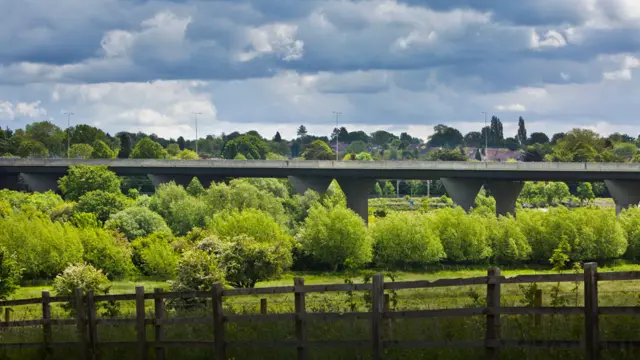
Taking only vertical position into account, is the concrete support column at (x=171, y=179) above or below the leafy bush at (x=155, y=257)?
above

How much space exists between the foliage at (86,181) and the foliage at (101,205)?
50.7ft

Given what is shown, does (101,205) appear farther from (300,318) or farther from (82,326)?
(300,318)

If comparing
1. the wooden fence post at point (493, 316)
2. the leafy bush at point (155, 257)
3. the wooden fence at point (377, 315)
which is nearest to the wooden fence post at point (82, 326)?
the wooden fence at point (377, 315)

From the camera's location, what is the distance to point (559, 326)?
2209 cm

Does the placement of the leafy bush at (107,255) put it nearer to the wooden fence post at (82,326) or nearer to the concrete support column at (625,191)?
the concrete support column at (625,191)

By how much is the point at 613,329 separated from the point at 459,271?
7962 cm

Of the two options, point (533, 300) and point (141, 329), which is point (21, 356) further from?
point (533, 300)

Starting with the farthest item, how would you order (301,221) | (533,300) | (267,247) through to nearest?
(301,221)
(267,247)
(533,300)

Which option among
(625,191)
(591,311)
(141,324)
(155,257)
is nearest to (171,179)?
(155,257)

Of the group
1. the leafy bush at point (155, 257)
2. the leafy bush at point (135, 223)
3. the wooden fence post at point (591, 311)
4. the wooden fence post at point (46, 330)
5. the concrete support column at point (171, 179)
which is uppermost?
the concrete support column at point (171, 179)

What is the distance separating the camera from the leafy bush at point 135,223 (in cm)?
10844

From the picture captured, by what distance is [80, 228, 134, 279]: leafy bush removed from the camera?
92250 millimetres

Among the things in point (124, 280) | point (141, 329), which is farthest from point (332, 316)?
point (124, 280)

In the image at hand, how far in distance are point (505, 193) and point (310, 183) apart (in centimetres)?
2638
